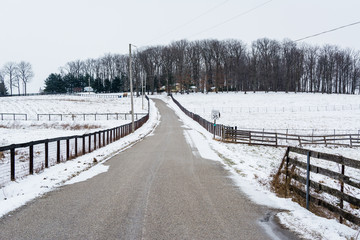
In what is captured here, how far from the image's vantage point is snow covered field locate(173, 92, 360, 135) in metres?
44.2

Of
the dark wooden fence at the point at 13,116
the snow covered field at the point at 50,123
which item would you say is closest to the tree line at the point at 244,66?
the snow covered field at the point at 50,123

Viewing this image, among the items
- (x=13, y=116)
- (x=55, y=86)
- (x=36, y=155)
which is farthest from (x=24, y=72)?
(x=36, y=155)

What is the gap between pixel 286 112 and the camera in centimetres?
6297

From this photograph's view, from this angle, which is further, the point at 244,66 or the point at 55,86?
the point at 55,86

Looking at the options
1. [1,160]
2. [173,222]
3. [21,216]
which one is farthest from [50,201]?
[1,160]

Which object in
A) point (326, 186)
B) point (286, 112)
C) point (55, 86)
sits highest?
point (55, 86)

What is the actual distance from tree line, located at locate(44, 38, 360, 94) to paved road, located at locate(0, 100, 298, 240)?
313 feet

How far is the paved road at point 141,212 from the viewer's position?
509cm

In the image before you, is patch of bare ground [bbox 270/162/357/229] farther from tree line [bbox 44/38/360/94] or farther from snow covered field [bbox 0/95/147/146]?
tree line [bbox 44/38/360/94]

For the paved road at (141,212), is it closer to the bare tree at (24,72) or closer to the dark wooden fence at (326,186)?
the dark wooden fence at (326,186)

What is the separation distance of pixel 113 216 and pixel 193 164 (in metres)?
7.15

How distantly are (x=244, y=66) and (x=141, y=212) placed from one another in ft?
344

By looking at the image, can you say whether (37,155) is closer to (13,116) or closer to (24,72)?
(13,116)

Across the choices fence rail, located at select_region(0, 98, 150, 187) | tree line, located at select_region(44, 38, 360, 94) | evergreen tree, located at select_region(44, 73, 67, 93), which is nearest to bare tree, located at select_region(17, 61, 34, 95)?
evergreen tree, located at select_region(44, 73, 67, 93)
